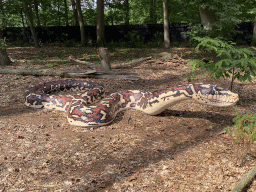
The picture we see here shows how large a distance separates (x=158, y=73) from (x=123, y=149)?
7182 millimetres

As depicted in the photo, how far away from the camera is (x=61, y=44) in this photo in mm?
25594

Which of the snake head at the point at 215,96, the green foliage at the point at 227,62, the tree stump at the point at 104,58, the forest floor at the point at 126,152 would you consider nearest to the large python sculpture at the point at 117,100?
the snake head at the point at 215,96

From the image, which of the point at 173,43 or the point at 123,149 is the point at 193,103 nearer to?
the point at 123,149

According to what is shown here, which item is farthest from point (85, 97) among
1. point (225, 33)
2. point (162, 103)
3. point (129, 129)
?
point (225, 33)

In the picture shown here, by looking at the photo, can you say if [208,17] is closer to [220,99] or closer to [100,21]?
[220,99]

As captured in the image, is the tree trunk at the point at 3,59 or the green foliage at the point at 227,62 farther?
the tree trunk at the point at 3,59

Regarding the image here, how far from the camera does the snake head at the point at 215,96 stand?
4876 millimetres

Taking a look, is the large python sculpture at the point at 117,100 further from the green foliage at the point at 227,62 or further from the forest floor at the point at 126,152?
the green foliage at the point at 227,62

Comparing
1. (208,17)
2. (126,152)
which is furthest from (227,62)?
(208,17)

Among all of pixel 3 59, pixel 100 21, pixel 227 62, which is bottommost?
pixel 3 59

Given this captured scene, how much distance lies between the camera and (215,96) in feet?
16.5

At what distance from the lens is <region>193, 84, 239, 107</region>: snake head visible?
16.0 feet

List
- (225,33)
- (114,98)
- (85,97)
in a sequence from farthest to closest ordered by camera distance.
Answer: (225,33) < (85,97) < (114,98)

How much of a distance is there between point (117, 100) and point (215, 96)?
295cm
